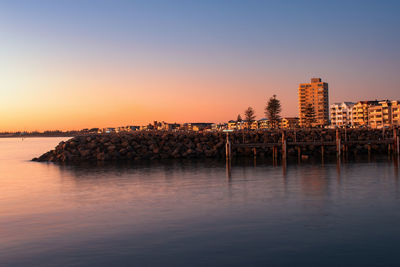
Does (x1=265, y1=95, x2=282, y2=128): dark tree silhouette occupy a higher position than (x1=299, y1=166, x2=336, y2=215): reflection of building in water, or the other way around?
(x1=265, y1=95, x2=282, y2=128): dark tree silhouette

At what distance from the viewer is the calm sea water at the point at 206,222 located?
1216 cm

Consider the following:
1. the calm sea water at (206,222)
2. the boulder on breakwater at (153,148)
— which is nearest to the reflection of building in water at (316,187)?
the calm sea water at (206,222)

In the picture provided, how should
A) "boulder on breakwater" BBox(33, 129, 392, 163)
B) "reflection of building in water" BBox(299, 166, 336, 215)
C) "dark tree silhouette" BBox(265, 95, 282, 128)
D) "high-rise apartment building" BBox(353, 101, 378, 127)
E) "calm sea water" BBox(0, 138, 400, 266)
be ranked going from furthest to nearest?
"high-rise apartment building" BBox(353, 101, 378, 127) → "dark tree silhouette" BBox(265, 95, 282, 128) → "boulder on breakwater" BBox(33, 129, 392, 163) → "reflection of building in water" BBox(299, 166, 336, 215) → "calm sea water" BBox(0, 138, 400, 266)

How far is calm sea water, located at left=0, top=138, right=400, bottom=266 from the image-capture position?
1216 centimetres

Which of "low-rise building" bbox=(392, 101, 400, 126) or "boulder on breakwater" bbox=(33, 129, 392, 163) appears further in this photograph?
"low-rise building" bbox=(392, 101, 400, 126)

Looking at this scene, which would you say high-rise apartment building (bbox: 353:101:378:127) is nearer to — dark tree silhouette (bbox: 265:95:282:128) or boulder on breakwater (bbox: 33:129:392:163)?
dark tree silhouette (bbox: 265:95:282:128)

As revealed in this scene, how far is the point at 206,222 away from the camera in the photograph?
16656 mm

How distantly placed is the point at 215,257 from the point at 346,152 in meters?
48.2

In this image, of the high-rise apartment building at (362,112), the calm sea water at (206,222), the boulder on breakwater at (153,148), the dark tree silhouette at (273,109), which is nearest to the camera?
the calm sea water at (206,222)

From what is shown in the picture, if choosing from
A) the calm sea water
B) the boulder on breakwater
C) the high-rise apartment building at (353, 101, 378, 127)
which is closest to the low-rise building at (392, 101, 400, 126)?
the high-rise apartment building at (353, 101, 378, 127)

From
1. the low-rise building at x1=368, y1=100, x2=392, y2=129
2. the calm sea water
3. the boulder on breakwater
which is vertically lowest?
the calm sea water

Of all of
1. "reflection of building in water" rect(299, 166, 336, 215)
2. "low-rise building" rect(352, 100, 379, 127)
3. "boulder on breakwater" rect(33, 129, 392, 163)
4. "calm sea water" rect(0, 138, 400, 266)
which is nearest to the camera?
"calm sea water" rect(0, 138, 400, 266)

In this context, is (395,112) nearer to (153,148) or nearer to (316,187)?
(153,148)

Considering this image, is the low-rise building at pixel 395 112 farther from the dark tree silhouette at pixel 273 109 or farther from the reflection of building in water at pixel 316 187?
the reflection of building in water at pixel 316 187
